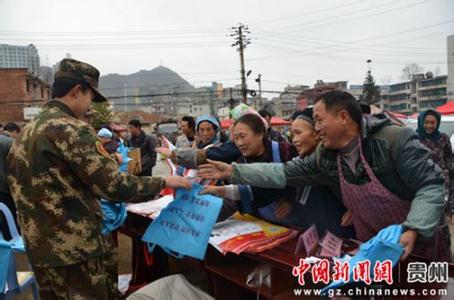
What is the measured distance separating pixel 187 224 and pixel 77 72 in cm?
104

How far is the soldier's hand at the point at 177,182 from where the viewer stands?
2.22 m

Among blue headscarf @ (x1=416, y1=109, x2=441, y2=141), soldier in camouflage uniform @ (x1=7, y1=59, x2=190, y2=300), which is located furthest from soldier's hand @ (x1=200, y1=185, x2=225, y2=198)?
blue headscarf @ (x1=416, y1=109, x2=441, y2=141)

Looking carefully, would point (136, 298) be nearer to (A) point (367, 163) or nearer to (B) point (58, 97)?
(B) point (58, 97)

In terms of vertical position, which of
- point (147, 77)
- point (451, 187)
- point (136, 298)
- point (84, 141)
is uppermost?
point (147, 77)

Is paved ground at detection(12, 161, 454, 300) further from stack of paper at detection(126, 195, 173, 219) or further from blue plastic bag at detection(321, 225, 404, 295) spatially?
blue plastic bag at detection(321, 225, 404, 295)

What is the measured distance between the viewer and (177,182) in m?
2.26

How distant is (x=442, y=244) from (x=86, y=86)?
6.67 ft

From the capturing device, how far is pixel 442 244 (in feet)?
6.67

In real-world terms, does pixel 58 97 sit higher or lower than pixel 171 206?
higher

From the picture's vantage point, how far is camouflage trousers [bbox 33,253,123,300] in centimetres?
204

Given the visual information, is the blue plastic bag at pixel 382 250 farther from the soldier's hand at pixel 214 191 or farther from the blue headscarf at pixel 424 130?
the blue headscarf at pixel 424 130

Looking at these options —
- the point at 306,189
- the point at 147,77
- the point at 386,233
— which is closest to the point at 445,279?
the point at 386,233

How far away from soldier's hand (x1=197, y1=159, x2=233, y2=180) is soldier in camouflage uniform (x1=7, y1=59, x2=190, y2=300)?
1.08ft

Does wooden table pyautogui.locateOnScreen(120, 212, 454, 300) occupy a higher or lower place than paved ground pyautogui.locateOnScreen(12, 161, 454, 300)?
higher
